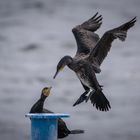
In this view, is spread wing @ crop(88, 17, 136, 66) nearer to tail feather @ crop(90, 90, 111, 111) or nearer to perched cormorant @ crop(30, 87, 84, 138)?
tail feather @ crop(90, 90, 111, 111)

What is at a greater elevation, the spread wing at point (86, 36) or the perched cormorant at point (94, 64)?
the spread wing at point (86, 36)

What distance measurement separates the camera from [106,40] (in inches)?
297

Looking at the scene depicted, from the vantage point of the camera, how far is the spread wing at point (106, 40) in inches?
288

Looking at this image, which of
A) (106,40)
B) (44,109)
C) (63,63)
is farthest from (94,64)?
(44,109)

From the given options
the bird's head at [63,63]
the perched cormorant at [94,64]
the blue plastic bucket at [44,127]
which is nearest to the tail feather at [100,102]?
the perched cormorant at [94,64]

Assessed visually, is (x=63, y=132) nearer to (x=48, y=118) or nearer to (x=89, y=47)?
(x=48, y=118)

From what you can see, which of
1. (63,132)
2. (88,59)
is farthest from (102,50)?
(63,132)

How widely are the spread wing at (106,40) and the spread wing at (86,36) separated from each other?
31 centimetres

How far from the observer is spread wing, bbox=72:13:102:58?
8.29m

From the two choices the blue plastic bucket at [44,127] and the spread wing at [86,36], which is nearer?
the blue plastic bucket at [44,127]

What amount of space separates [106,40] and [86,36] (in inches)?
53.1

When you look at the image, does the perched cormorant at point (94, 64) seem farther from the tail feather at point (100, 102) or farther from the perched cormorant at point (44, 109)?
the perched cormorant at point (44, 109)

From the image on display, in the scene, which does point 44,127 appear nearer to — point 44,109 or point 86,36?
point 44,109

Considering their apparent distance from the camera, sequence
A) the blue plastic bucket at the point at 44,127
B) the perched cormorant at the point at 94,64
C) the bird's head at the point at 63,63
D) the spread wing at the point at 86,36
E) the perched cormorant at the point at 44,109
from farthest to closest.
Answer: the spread wing at the point at 86,36 < the perched cormorant at the point at 94,64 < the bird's head at the point at 63,63 < the perched cormorant at the point at 44,109 < the blue plastic bucket at the point at 44,127
